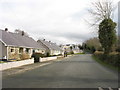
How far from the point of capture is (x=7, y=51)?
2534 cm

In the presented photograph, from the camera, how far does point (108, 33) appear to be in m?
26.5

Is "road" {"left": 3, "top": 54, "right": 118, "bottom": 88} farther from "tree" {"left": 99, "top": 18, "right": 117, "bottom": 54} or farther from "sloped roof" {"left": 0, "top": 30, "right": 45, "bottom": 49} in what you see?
"sloped roof" {"left": 0, "top": 30, "right": 45, "bottom": 49}

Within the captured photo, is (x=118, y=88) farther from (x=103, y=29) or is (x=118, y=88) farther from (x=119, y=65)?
(x=103, y=29)

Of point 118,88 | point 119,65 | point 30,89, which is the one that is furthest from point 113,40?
point 30,89

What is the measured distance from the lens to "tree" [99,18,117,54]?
86.2 feet

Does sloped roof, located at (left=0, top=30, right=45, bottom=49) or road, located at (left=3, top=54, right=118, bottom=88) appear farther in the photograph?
sloped roof, located at (left=0, top=30, right=45, bottom=49)

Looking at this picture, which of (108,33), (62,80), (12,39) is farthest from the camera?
(12,39)

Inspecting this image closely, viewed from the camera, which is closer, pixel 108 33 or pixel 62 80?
pixel 62 80

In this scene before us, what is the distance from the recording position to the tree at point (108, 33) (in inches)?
1034

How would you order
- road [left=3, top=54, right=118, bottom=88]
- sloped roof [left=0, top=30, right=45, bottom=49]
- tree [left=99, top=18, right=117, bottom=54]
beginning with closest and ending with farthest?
road [left=3, top=54, right=118, bottom=88], tree [left=99, top=18, right=117, bottom=54], sloped roof [left=0, top=30, right=45, bottom=49]

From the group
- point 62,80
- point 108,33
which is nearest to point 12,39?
point 108,33

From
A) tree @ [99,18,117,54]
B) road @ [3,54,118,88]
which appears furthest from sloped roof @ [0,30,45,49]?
tree @ [99,18,117,54]

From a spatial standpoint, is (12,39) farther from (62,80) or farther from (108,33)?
(62,80)

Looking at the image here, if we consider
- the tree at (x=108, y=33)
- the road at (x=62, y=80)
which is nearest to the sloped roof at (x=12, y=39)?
the road at (x=62, y=80)
